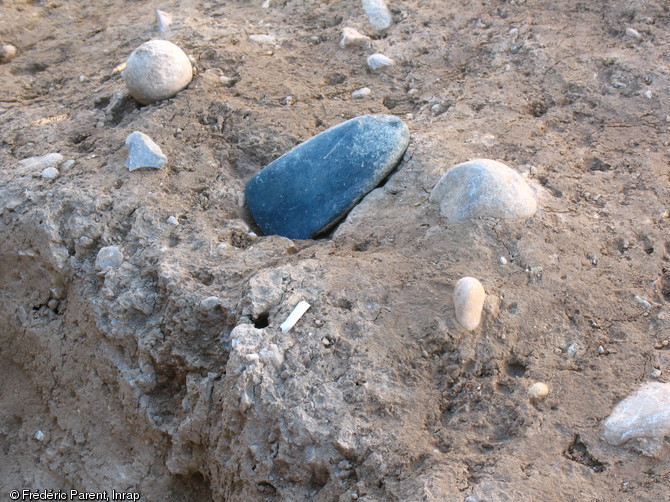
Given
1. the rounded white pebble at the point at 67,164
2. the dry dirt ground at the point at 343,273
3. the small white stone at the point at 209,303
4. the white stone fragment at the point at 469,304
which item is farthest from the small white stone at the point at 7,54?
the white stone fragment at the point at 469,304

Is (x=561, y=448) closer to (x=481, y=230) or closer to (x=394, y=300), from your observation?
(x=394, y=300)

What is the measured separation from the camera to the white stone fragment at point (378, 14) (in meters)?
4.23

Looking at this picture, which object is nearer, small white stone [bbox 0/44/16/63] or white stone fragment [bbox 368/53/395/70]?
white stone fragment [bbox 368/53/395/70]

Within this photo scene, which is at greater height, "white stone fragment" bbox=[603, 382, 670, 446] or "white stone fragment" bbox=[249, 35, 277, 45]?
"white stone fragment" bbox=[603, 382, 670, 446]

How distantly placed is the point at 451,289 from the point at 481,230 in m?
0.34

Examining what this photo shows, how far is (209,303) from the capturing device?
272 centimetres

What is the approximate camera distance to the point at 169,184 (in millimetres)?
3301

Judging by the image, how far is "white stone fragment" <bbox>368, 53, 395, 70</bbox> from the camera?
156 inches

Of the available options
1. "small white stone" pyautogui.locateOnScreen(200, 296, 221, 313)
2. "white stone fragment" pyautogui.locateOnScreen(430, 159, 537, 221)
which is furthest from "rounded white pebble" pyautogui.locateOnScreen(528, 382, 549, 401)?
"small white stone" pyautogui.locateOnScreen(200, 296, 221, 313)

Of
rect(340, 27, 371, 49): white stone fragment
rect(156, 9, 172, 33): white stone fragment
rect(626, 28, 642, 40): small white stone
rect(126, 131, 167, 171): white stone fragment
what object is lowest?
rect(126, 131, 167, 171): white stone fragment

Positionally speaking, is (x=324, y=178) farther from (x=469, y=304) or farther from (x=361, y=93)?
(x=469, y=304)

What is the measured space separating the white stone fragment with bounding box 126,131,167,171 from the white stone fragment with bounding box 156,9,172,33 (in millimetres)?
1292

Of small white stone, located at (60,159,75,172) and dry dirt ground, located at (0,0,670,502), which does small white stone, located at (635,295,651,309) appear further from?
small white stone, located at (60,159,75,172)

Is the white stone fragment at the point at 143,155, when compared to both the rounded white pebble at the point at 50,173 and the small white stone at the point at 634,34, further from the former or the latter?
the small white stone at the point at 634,34
